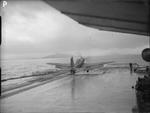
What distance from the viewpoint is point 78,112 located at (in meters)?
4.91

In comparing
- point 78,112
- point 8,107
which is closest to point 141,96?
point 78,112

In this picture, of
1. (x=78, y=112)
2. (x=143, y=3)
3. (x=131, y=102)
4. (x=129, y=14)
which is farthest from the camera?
(x=131, y=102)

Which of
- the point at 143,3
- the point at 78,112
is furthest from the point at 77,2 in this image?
the point at 78,112

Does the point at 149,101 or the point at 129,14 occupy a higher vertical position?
the point at 129,14

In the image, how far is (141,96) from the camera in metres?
6.16

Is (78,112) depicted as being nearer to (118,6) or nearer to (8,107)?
(8,107)

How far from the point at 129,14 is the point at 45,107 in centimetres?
403

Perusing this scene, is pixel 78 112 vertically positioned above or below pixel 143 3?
below

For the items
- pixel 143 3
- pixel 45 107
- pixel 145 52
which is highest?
pixel 143 3

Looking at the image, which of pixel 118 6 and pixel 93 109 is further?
pixel 93 109

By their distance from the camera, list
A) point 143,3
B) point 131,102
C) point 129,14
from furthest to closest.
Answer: point 131,102 < point 129,14 < point 143,3

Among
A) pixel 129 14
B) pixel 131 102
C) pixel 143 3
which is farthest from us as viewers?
pixel 131 102

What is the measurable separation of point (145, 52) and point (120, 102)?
2.33m

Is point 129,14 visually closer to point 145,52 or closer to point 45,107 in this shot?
point 145,52
